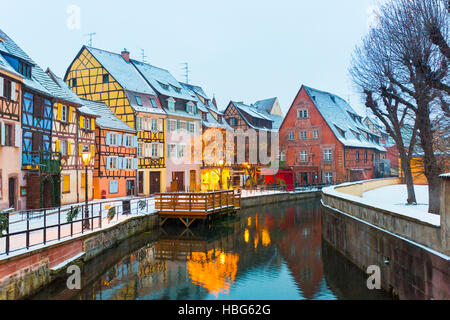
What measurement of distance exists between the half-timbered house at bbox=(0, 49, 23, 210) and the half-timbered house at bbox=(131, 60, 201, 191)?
17.1m

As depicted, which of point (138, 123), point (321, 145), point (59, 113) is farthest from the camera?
point (321, 145)

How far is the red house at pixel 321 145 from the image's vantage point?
48656mm

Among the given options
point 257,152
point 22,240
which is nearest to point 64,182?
point 22,240

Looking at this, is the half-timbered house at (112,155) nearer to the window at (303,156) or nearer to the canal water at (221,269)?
the canal water at (221,269)

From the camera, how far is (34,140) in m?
22.5

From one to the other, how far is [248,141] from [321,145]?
34.1 feet

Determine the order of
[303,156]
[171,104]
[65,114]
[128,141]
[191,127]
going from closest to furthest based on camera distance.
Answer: [65,114]
[128,141]
[171,104]
[191,127]
[303,156]

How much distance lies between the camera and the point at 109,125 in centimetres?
3209

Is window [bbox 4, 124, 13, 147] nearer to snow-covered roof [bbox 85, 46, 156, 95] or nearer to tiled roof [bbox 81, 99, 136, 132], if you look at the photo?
tiled roof [bbox 81, 99, 136, 132]

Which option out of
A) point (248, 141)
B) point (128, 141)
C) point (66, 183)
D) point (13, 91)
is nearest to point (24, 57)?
point (13, 91)

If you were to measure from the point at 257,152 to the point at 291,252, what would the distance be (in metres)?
37.1

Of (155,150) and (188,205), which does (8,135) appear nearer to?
(188,205)

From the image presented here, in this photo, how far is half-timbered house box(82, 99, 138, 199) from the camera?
3134 centimetres
